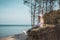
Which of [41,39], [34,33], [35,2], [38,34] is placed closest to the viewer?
[41,39]

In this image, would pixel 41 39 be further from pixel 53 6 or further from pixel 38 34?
pixel 53 6

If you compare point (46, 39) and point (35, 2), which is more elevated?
point (35, 2)

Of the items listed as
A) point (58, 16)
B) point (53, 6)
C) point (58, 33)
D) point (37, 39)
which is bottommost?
point (37, 39)

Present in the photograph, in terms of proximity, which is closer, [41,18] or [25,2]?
[41,18]

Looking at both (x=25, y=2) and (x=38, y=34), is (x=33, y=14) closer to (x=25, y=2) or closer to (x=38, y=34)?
(x=25, y=2)

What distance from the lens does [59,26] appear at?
2119 millimetres

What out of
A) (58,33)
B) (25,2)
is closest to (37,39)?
(58,33)

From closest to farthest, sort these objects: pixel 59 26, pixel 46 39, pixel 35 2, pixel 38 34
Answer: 1. pixel 59 26
2. pixel 46 39
3. pixel 38 34
4. pixel 35 2

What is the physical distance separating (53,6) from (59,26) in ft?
11.0

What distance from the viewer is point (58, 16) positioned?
11.7 ft

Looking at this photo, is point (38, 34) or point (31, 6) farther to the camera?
point (31, 6)

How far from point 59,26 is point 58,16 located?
Result: 58.2 inches

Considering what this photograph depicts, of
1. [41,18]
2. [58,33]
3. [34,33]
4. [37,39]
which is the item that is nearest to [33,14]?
[41,18]

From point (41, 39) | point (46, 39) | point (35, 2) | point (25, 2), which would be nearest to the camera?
point (46, 39)
